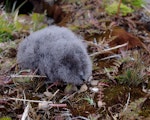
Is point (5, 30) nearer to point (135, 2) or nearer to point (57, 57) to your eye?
point (57, 57)

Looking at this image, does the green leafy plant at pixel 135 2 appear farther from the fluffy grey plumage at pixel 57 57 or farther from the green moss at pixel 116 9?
the fluffy grey plumage at pixel 57 57

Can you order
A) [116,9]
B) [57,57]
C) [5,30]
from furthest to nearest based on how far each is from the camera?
[116,9] → [5,30] → [57,57]

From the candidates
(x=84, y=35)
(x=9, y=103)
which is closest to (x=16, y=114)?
(x=9, y=103)

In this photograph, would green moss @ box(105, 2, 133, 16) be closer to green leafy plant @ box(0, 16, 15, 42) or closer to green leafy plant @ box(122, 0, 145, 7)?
green leafy plant @ box(122, 0, 145, 7)

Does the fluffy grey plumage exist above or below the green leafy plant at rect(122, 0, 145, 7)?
below

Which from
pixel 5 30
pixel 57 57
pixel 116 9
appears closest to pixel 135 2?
pixel 116 9

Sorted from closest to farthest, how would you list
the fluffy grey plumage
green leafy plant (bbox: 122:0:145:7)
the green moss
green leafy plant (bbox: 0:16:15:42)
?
the fluffy grey plumage → green leafy plant (bbox: 0:16:15:42) → the green moss → green leafy plant (bbox: 122:0:145:7)

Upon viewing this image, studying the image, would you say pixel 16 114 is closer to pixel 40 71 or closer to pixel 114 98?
pixel 40 71

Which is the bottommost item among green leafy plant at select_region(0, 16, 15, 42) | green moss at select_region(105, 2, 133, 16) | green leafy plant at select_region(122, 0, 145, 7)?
green leafy plant at select_region(0, 16, 15, 42)

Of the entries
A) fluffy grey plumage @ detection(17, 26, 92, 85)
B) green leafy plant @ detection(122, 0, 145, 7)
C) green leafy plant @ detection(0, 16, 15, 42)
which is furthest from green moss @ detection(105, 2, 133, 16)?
fluffy grey plumage @ detection(17, 26, 92, 85)

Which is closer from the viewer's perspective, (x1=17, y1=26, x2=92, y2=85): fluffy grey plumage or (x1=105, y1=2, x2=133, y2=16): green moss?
(x1=17, y1=26, x2=92, y2=85): fluffy grey plumage
